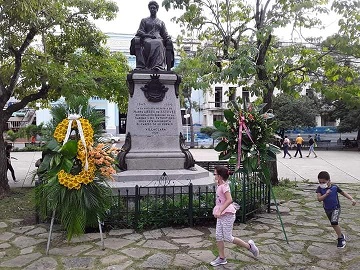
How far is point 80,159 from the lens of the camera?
18.1ft

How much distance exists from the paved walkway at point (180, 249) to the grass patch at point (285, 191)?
103 inches

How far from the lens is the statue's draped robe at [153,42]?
919 centimetres

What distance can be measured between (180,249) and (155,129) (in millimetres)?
3676

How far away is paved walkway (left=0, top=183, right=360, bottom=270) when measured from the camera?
16.8 feet

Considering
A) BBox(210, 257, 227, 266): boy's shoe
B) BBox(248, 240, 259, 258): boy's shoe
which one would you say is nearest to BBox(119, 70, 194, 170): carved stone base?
BBox(248, 240, 259, 258): boy's shoe

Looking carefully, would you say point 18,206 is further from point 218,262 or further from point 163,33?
point 218,262

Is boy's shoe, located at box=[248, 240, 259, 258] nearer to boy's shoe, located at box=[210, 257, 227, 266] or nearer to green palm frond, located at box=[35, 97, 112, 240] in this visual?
boy's shoe, located at box=[210, 257, 227, 266]

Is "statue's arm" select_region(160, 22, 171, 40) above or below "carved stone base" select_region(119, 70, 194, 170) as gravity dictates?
above

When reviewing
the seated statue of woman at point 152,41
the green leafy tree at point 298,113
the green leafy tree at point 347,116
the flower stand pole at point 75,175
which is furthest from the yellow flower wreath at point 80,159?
the green leafy tree at point 298,113

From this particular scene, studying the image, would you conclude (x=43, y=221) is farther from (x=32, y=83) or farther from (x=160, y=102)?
(x=32, y=83)

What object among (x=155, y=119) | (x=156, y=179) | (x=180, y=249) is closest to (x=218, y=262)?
(x=180, y=249)

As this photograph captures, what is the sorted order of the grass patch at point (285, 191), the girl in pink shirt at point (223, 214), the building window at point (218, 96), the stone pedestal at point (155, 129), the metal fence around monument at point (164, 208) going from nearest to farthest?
the girl in pink shirt at point (223, 214)
the metal fence around monument at point (164, 208)
the stone pedestal at point (155, 129)
the grass patch at point (285, 191)
the building window at point (218, 96)

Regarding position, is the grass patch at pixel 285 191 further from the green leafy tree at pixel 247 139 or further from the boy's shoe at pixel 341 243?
the green leafy tree at pixel 247 139

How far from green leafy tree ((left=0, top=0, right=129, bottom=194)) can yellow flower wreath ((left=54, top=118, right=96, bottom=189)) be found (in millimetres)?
4371
